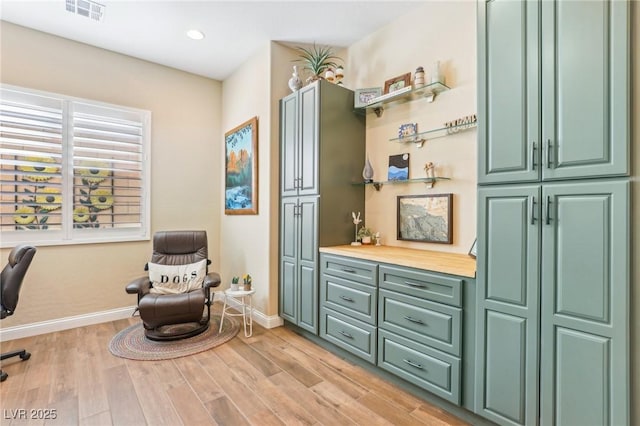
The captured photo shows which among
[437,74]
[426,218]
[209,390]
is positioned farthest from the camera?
[426,218]

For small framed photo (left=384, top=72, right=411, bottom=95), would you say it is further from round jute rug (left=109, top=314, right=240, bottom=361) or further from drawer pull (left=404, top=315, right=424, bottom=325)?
round jute rug (left=109, top=314, right=240, bottom=361)

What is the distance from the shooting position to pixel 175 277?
3.30 metres

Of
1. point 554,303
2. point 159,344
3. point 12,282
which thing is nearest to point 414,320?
point 554,303

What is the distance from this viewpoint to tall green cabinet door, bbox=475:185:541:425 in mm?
1586

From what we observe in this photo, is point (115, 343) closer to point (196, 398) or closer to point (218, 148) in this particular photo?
point (196, 398)

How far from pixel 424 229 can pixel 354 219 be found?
2.41 ft

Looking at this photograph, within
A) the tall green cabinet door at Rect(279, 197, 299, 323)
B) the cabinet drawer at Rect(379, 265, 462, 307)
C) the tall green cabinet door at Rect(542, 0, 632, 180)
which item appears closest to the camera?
the tall green cabinet door at Rect(542, 0, 632, 180)

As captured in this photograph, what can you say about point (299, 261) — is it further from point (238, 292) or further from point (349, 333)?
point (349, 333)

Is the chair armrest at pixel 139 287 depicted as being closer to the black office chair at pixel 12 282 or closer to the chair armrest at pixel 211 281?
the chair armrest at pixel 211 281

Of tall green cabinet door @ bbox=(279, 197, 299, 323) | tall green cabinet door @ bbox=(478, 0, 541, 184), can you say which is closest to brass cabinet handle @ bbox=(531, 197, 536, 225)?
tall green cabinet door @ bbox=(478, 0, 541, 184)

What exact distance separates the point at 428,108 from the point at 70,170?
3.72m

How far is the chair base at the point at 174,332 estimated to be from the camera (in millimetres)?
2945

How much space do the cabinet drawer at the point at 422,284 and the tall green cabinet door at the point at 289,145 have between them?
1356 mm

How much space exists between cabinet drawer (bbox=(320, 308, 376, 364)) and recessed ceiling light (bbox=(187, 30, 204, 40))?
304cm
